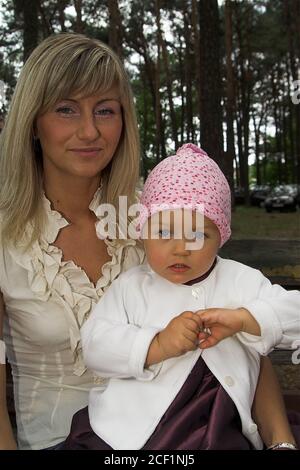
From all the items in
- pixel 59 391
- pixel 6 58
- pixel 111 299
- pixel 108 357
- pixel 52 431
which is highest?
pixel 6 58

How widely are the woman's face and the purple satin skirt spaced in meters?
0.67

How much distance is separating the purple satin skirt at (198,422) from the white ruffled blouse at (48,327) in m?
0.29

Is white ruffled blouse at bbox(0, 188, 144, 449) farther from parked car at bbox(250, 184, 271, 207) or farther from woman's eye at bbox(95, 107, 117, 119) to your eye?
parked car at bbox(250, 184, 271, 207)

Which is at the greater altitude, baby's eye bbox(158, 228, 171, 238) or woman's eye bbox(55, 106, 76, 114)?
woman's eye bbox(55, 106, 76, 114)

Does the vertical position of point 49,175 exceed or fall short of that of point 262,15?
it falls short

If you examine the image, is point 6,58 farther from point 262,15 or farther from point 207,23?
point 262,15

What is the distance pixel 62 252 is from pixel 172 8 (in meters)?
21.4

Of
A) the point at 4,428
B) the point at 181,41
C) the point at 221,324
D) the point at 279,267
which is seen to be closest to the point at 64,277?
the point at 4,428

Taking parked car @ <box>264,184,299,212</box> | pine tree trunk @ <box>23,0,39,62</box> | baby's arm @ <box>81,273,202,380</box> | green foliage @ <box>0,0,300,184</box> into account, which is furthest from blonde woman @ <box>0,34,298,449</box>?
parked car @ <box>264,184,299,212</box>

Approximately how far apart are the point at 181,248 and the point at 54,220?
52 centimetres

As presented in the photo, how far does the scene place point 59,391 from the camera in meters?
1.90

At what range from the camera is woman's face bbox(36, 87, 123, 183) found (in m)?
1.78

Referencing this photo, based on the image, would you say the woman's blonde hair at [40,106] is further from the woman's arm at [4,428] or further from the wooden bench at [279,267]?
the wooden bench at [279,267]

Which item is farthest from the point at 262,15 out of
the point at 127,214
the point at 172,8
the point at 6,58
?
the point at 127,214
